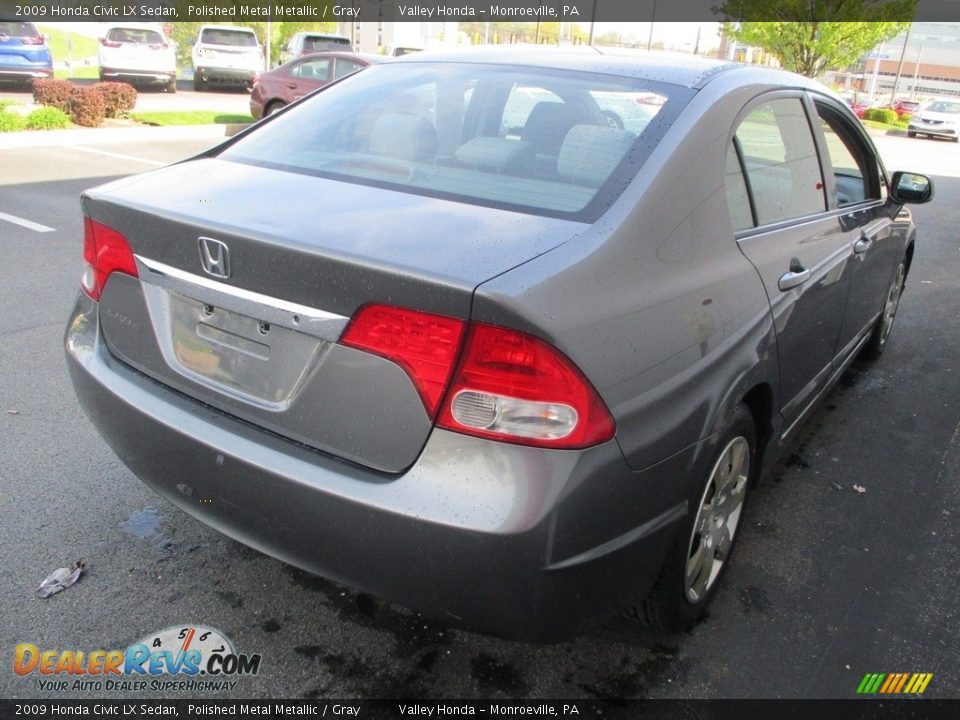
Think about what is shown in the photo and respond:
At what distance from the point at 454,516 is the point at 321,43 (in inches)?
827

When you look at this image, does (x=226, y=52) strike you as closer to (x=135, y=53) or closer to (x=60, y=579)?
(x=135, y=53)

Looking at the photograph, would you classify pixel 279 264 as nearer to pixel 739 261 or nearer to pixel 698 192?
pixel 698 192

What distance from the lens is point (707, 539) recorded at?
256 cm

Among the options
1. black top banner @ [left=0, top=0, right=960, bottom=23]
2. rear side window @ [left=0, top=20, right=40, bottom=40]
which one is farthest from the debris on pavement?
black top banner @ [left=0, top=0, right=960, bottom=23]

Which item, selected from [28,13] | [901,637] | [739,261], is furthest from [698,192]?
[28,13]

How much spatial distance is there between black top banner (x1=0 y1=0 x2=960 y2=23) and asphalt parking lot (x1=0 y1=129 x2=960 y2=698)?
1965cm

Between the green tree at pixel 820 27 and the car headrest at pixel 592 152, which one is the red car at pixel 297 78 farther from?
the green tree at pixel 820 27

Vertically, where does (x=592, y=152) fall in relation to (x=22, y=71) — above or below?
above

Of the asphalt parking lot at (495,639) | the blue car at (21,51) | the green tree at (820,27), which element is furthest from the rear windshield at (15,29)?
the green tree at (820,27)

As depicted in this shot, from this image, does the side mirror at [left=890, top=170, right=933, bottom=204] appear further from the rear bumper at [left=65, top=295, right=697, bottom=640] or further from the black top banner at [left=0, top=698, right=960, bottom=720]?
the rear bumper at [left=65, top=295, right=697, bottom=640]

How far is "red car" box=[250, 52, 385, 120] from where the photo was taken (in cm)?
1434

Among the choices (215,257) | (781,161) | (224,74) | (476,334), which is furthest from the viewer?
(224,74)

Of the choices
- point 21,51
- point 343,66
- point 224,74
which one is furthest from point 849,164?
point 224,74

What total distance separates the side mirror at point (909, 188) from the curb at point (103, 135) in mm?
8878
